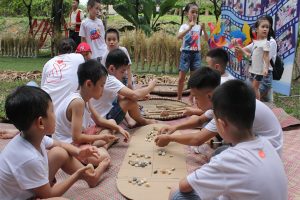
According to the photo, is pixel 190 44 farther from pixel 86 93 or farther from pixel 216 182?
pixel 216 182

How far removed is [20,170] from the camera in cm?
194

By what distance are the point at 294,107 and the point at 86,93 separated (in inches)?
136

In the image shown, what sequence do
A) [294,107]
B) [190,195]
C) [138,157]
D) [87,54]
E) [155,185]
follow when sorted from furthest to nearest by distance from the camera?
[294,107]
[87,54]
[138,157]
[155,185]
[190,195]

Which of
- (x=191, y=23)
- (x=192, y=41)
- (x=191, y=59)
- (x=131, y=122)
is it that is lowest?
(x=131, y=122)

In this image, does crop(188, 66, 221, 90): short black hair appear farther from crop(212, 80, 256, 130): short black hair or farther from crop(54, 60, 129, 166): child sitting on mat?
crop(212, 80, 256, 130): short black hair

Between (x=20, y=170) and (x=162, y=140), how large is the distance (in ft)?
4.78

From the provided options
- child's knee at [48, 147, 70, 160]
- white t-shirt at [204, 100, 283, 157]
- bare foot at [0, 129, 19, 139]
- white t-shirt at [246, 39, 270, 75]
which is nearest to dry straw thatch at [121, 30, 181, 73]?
white t-shirt at [246, 39, 270, 75]

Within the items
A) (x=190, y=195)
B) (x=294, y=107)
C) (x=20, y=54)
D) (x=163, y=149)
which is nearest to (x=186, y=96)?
(x=294, y=107)

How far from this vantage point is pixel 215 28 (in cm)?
712

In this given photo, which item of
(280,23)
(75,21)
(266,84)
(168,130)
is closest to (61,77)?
(168,130)

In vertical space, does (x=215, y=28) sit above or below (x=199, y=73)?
above

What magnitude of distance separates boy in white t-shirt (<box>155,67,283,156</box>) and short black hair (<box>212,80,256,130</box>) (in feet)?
1.79

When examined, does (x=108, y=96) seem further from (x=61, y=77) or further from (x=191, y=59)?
(x=191, y=59)

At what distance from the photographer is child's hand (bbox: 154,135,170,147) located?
3152 mm
